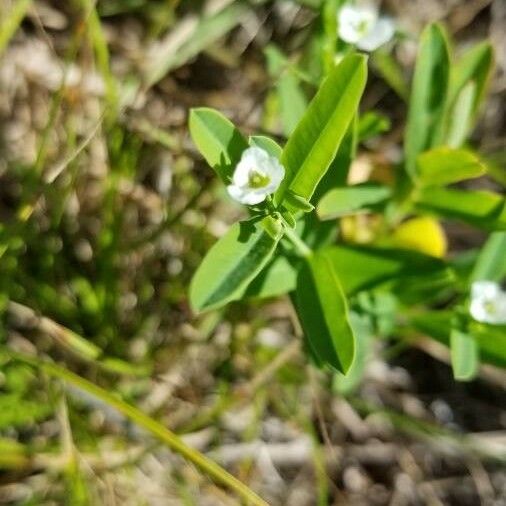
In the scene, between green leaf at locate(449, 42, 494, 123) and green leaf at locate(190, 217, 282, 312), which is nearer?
green leaf at locate(190, 217, 282, 312)

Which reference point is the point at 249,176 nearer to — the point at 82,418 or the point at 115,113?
the point at 115,113

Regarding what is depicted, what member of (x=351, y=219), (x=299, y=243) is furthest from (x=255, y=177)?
(x=351, y=219)

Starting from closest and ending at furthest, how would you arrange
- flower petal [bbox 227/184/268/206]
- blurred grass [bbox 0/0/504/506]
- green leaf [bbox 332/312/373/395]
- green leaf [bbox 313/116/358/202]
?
flower petal [bbox 227/184/268/206] < green leaf [bbox 313/116/358/202] < green leaf [bbox 332/312/373/395] < blurred grass [bbox 0/0/504/506]

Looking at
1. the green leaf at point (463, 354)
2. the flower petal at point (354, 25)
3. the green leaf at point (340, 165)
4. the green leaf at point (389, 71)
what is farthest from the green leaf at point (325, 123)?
the green leaf at point (389, 71)

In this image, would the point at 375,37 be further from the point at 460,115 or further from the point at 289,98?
the point at 460,115

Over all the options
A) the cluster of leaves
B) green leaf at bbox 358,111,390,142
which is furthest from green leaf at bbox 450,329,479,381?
green leaf at bbox 358,111,390,142

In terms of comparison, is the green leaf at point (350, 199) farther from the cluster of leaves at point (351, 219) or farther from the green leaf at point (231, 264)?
the green leaf at point (231, 264)

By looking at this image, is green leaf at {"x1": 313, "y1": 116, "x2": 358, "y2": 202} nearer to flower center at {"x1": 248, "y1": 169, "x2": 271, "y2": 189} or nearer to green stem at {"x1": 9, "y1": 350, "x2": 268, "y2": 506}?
flower center at {"x1": 248, "y1": 169, "x2": 271, "y2": 189}

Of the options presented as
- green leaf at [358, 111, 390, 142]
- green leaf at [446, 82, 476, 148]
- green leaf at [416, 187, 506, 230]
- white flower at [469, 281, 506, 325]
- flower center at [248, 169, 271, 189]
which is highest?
flower center at [248, 169, 271, 189]
